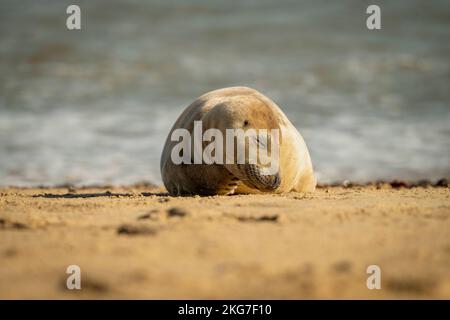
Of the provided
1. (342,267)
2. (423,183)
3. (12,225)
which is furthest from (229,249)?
(423,183)

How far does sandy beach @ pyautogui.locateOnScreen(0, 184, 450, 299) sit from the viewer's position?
9.04ft

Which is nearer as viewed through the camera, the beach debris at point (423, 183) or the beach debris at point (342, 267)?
the beach debris at point (342, 267)

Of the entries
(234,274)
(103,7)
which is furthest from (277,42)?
(234,274)

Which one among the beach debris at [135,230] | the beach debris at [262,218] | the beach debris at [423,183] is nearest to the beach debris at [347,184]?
the beach debris at [423,183]

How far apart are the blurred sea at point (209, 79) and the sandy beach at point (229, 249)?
12.1 ft

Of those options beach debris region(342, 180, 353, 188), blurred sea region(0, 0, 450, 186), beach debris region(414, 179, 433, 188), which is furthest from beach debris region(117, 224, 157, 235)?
blurred sea region(0, 0, 450, 186)

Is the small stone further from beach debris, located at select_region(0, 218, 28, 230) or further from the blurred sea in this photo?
beach debris, located at select_region(0, 218, 28, 230)

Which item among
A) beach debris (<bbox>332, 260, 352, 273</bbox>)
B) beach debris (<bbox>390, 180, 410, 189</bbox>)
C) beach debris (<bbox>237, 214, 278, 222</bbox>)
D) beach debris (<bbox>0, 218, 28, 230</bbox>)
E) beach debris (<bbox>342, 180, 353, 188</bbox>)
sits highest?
beach debris (<bbox>237, 214, 278, 222</bbox>)

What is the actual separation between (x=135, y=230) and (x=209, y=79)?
414 inches

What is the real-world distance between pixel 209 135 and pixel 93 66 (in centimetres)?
1078

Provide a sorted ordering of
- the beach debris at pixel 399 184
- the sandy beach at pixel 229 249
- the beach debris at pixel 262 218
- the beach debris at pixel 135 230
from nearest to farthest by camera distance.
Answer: the sandy beach at pixel 229 249 → the beach debris at pixel 135 230 → the beach debris at pixel 262 218 → the beach debris at pixel 399 184

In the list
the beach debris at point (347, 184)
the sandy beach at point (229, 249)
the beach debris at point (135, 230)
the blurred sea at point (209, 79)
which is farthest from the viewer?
the blurred sea at point (209, 79)

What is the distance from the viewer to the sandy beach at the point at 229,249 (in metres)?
2.76

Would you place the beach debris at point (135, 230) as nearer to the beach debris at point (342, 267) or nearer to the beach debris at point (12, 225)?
the beach debris at point (12, 225)
